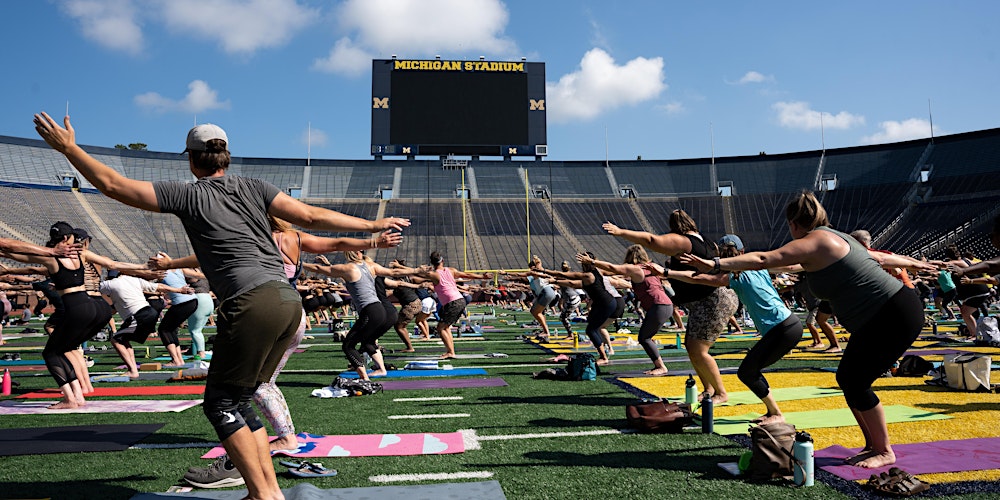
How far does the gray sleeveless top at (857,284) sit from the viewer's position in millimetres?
4238

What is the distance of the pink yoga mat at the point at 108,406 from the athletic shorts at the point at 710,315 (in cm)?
510

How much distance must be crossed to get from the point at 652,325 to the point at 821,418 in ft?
10.1

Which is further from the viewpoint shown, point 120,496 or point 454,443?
point 454,443

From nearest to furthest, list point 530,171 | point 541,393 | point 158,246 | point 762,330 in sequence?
point 762,330 < point 541,393 < point 158,246 < point 530,171

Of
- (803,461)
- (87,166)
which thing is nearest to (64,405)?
A: (87,166)

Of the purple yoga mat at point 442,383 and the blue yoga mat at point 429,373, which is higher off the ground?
the purple yoga mat at point 442,383

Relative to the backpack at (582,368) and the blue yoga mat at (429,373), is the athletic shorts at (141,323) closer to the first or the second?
the blue yoga mat at (429,373)

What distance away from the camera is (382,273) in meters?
9.63

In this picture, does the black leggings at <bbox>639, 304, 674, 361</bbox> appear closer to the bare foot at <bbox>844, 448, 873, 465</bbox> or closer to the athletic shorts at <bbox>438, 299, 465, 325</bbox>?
the athletic shorts at <bbox>438, 299, 465, 325</bbox>

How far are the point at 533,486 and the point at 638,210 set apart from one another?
51.4 metres

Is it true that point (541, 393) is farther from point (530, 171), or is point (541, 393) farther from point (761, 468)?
point (530, 171)

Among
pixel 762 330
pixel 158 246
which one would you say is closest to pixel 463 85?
pixel 158 246

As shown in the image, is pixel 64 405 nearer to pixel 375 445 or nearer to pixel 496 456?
pixel 375 445

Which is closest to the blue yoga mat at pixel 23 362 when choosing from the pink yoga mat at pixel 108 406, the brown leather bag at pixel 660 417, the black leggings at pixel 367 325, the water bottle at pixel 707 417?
the pink yoga mat at pixel 108 406
